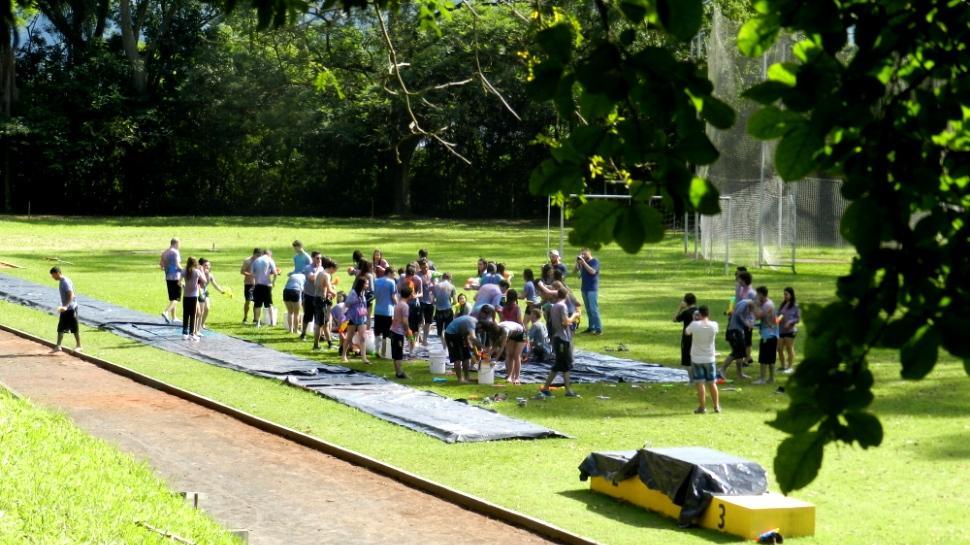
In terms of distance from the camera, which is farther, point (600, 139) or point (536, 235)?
point (536, 235)

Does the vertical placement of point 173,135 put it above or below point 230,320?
above

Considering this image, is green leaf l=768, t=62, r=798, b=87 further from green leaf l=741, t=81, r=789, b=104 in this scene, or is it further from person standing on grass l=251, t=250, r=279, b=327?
person standing on grass l=251, t=250, r=279, b=327

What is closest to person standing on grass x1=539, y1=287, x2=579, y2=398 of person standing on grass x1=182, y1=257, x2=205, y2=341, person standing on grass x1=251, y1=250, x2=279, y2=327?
person standing on grass x1=182, y1=257, x2=205, y2=341

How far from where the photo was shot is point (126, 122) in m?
76.2

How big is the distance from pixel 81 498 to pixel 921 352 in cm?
974

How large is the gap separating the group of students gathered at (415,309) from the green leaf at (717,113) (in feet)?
52.8

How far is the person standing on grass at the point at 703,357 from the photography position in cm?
1811

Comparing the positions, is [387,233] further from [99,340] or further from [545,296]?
[545,296]

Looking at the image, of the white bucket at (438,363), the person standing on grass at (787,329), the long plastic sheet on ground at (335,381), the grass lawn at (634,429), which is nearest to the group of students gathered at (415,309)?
the white bucket at (438,363)

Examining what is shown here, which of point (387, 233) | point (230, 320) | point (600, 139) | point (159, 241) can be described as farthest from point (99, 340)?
point (387, 233)

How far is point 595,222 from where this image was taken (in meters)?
3.52

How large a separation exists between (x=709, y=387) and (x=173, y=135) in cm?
Result: 6480

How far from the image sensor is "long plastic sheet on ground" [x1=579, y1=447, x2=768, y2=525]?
1255 centimetres

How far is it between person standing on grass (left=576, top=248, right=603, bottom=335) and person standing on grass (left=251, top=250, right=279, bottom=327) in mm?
6415
